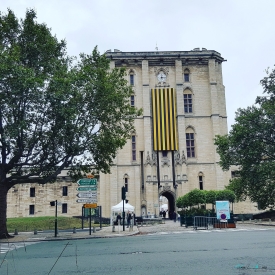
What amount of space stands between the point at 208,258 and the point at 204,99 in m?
47.1

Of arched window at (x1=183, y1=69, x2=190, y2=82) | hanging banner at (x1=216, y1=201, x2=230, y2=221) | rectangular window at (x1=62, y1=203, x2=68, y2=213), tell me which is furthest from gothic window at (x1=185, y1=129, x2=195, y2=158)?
hanging banner at (x1=216, y1=201, x2=230, y2=221)

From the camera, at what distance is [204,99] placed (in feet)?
180

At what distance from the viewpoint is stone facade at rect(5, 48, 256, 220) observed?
51.1 metres

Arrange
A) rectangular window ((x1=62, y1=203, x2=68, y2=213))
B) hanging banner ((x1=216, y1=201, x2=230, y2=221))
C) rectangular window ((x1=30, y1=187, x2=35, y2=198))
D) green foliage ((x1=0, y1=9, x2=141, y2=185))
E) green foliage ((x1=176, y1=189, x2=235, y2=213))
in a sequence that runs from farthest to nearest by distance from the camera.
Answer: rectangular window ((x1=30, y1=187, x2=35, y2=198))
rectangular window ((x1=62, y1=203, x2=68, y2=213))
green foliage ((x1=176, y1=189, x2=235, y2=213))
hanging banner ((x1=216, y1=201, x2=230, y2=221))
green foliage ((x1=0, y1=9, x2=141, y2=185))

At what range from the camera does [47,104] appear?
22.4m

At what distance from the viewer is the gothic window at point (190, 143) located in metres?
53.1

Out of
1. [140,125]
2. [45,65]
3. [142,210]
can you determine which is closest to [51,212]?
[142,210]

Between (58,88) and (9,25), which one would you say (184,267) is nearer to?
(58,88)

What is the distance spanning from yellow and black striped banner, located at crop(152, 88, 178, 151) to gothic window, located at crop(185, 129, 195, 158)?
2.00 m

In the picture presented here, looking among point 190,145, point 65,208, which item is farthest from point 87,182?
point 65,208

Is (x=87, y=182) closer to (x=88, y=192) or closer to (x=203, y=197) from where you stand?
(x=88, y=192)

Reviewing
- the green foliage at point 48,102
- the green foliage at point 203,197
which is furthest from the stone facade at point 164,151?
the green foliage at point 48,102

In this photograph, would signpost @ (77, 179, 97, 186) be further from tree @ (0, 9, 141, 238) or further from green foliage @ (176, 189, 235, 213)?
green foliage @ (176, 189, 235, 213)

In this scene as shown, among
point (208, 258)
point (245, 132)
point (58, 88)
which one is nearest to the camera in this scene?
point (208, 258)
